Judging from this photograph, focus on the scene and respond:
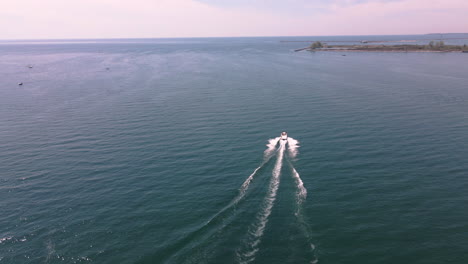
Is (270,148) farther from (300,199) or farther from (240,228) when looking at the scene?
(240,228)

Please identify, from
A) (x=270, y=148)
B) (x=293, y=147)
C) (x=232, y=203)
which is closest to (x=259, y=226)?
(x=232, y=203)

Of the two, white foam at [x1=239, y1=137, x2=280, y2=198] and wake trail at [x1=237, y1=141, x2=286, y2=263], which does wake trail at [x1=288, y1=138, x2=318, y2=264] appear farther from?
white foam at [x1=239, y1=137, x2=280, y2=198]

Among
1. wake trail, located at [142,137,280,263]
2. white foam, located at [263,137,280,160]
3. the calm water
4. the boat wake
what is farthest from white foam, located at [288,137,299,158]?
the boat wake

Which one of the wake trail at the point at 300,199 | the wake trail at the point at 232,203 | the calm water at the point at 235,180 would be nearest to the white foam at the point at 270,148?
the wake trail at the point at 232,203

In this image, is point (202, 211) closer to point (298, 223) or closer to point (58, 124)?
point (298, 223)

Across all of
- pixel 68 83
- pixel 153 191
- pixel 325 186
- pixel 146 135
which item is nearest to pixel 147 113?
pixel 146 135
